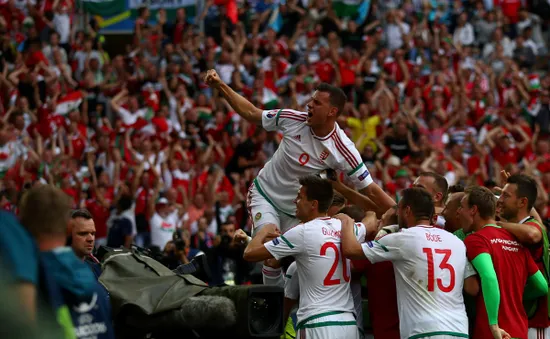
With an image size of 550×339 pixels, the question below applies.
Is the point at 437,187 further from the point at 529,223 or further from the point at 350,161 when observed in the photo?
the point at 529,223

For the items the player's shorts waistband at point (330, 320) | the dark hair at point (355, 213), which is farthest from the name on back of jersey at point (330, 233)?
the dark hair at point (355, 213)

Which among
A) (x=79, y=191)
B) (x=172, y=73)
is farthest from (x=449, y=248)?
(x=172, y=73)

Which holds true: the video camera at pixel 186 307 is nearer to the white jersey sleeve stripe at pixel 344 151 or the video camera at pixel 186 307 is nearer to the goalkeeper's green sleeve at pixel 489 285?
the goalkeeper's green sleeve at pixel 489 285

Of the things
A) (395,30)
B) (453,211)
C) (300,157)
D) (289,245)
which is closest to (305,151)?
(300,157)

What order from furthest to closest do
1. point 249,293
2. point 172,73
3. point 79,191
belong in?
point 172,73 → point 79,191 → point 249,293

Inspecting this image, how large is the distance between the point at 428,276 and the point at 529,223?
1.28 metres

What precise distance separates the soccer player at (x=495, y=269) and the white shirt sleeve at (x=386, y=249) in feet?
2.17

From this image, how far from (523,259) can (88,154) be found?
35.2 feet

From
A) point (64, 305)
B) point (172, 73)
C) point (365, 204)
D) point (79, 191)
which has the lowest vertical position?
point (79, 191)

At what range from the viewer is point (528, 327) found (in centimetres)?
822

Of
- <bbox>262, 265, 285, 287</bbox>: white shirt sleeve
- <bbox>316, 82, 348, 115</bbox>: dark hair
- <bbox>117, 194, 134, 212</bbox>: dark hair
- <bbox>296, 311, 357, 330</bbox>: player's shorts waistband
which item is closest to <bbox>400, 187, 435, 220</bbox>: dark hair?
<bbox>296, 311, 357, 330</bbox>: player's shorts waistband

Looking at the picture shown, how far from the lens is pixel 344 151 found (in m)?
8.63

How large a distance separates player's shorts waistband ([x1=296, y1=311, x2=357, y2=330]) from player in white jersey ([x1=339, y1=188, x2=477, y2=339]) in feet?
1.47

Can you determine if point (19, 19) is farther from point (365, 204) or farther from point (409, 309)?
point (409, 309)
